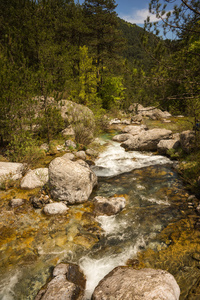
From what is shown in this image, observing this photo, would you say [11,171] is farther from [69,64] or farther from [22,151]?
[69,64]

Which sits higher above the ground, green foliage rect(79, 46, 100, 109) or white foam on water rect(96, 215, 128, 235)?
green foliage rect(79, 46, 100, 109)

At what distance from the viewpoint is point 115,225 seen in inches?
202

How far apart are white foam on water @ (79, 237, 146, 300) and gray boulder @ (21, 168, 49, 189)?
330 centimetres

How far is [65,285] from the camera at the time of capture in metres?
3.21

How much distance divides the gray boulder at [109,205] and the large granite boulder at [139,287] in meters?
2.25

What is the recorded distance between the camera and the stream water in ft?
12.1

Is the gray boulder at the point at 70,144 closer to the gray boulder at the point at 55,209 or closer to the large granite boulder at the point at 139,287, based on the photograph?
the gray boulder at the point at 55,209

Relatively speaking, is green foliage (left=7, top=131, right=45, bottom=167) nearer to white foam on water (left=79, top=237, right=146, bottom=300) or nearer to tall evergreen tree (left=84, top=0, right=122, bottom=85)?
white foam on water (left=79, top=237, right=146, bottom=300)

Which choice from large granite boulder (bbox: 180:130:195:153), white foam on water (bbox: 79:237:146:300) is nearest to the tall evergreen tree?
large granite boulder (bbox: 180:130:195:153)

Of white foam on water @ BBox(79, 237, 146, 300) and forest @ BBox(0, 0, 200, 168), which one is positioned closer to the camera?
white foam on water @ BBox(79, 237, 146, 300)

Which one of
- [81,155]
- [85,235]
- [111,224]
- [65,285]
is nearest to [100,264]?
[85,235]

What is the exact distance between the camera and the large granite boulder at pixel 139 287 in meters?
2.74

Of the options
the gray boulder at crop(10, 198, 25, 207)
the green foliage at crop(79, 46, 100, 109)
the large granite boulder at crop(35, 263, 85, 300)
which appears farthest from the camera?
the green foliage at crop(79, 46, 100, 109)

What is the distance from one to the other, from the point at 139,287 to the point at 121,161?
7179mm
